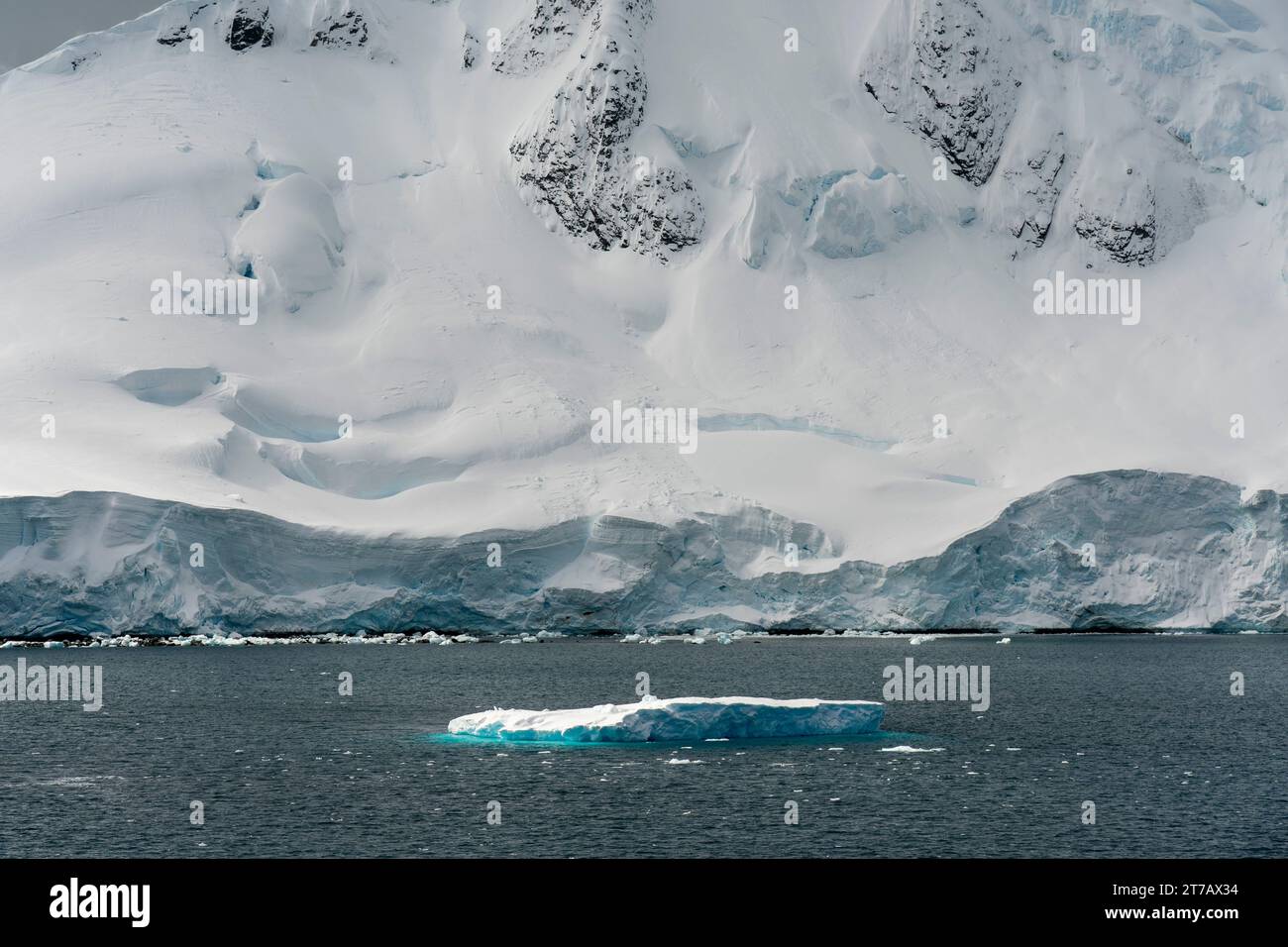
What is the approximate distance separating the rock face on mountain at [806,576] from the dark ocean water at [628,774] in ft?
56.7

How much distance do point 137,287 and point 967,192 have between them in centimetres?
6559

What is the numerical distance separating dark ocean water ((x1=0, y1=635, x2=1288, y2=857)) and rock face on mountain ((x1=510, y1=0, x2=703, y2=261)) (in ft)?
224

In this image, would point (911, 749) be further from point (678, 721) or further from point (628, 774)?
point (628, 774)

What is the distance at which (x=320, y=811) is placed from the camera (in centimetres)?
2898

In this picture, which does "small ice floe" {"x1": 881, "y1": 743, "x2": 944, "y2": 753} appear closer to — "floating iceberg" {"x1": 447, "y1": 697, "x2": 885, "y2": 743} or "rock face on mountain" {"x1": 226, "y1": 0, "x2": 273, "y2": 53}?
"floating iceberg" {"x1": 447, "y1": 697, "x2": 885, "y2": 743}

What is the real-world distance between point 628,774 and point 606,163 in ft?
313

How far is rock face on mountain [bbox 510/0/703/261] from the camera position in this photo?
398 ft

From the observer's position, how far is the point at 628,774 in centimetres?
3350

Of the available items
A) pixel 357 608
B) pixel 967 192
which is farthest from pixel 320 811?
pixel 967 192

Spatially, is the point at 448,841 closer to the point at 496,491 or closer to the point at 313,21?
the point at 496,491

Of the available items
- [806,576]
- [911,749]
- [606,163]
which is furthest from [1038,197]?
[911,749]

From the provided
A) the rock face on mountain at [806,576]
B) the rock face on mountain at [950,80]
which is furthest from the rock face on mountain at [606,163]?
the rock face on mountain at [806,576]

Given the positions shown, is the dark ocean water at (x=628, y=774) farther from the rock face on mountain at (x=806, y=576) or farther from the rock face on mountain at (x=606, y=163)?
the rock face on mountain at (x=606, y=163)

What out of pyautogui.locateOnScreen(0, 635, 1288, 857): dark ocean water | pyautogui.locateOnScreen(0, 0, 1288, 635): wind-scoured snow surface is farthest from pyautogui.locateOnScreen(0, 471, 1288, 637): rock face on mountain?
pyautogui.locateOnScreen(0, 635, 1288, 857): dark ocean water
